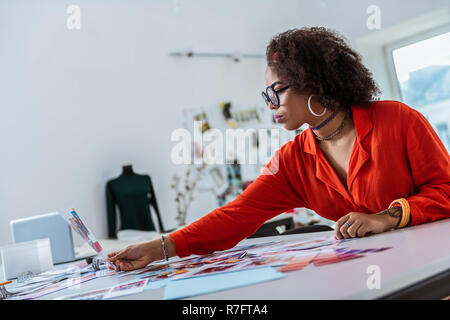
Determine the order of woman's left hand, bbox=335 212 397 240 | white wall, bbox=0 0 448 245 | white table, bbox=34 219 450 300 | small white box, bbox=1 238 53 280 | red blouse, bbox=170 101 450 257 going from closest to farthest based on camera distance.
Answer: white table, bbox=34 219 450 300
woman's left hand, bbox=335 212 397 240
red blouse, bbox=170 101 450 257
small white box, bbox=1 238 53 280
white wall, bbox=0 0 448 245

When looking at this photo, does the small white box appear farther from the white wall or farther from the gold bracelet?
the white wall

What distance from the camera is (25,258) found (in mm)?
1760

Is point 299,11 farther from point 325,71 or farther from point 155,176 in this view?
point 325,71

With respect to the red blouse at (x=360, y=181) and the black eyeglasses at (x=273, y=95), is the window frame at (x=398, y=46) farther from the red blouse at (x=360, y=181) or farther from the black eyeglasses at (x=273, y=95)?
the black eyeglasses at (x=273, y=95)

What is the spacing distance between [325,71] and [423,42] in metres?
3.28

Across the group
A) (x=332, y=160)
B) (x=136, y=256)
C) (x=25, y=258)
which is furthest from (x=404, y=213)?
(x=25, y=258)

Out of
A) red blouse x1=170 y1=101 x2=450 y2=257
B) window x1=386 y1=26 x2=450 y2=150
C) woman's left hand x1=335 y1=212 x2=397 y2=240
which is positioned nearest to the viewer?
woman's left hand x1=335 y1=212 x2=397 y2=240

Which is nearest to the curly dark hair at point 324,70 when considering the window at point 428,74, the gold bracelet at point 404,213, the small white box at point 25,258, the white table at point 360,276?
the gold bracelet at point 404,213

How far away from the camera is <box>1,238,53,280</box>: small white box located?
171 centimetres

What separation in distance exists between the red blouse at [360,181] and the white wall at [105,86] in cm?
235

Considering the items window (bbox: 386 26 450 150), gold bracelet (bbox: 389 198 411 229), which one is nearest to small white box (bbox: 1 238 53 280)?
gold bracelet (bbox: 389 198 411 229)
